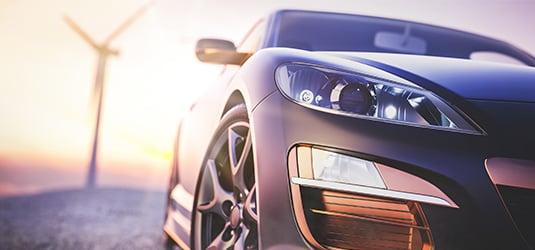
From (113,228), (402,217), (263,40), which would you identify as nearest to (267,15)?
(263,40)

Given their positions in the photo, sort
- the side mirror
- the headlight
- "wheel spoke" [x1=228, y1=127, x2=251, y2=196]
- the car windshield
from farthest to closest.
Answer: the car windshield, the side mirror, "wheel spoke" [x1=228, y1=127, x2=251, y2=196], the headlight

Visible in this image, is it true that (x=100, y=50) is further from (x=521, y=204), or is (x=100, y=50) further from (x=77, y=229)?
(x=521, y=204)

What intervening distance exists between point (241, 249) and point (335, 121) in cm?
59

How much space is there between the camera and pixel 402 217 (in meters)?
1.36

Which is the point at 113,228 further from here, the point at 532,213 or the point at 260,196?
the point at 532,213

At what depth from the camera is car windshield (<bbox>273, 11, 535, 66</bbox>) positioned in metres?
2.92

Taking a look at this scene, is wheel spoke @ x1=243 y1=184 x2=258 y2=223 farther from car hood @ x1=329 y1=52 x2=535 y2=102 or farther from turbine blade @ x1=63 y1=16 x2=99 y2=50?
turbine blade @ x1=63 y1=16 x2=99 y2=50

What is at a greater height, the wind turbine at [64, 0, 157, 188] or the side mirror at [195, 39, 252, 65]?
the side mirror at [195, 39, 252, 65]

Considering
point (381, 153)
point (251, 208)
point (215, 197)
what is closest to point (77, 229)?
point (215, 197)

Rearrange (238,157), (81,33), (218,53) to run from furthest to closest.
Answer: (81,33) < (218,53) < (238,157)

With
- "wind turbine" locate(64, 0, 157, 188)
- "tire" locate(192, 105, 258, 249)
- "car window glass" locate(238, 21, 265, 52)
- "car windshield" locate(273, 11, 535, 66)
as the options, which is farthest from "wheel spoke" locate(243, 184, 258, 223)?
"wind turbine" locate(64, 0, 157, 188)

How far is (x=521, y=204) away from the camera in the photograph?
129cm

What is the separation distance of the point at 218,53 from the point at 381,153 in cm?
140

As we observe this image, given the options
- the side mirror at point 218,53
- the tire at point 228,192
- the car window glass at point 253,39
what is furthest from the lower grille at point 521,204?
the car window glass at point 253,39
